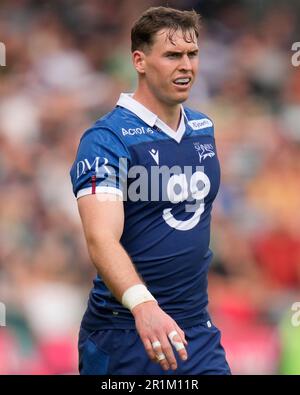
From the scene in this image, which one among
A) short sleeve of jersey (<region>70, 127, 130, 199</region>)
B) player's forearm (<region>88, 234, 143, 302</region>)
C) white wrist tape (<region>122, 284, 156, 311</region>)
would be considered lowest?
white wrist tape (<region>122, 284, 156, 311</region>)

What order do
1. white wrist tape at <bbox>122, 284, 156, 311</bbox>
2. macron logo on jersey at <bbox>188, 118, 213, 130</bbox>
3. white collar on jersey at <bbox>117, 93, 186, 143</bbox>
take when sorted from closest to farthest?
white wrist tape at <bbox>122, 284, 156, 311</bbox>, white collar on jersey at <bbox>117, 93, 186, 143</bbox>, macron logo on jersey at <bbox>188, 118, 213, 130</bbox>

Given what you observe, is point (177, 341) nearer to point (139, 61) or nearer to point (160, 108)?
point (160, 108)

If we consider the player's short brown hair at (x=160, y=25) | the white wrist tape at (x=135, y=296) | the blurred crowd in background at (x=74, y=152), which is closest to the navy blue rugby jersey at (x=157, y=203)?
the player's short brown hair at (x=160, y=25)

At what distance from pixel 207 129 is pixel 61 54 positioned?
4743 millimetres

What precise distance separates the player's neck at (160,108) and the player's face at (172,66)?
0.13ft

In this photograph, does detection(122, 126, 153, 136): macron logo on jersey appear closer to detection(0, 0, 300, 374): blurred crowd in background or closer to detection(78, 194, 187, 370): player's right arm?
detection(78, 194, 187, 370): player's right arm

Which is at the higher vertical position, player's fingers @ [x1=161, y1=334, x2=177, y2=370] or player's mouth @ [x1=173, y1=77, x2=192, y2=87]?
player's mouth @ [x1=173, y1=77, x2=192, y2=87]

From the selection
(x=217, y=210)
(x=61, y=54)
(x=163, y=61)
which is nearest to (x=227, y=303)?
(x=217, y=210)

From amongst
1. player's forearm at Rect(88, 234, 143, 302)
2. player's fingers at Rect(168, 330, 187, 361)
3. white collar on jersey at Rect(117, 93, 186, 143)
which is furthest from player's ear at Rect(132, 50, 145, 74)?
player's fingers at Rect(168, 330, 187, 361)

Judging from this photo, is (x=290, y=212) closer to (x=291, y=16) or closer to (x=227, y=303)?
(x=227, y=303)

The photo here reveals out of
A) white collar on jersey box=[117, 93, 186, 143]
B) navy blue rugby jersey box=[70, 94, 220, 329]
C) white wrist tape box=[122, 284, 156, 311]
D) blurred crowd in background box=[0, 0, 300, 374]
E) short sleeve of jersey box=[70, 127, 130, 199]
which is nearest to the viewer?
white wrist tape box=[122, 284, 156, 311]

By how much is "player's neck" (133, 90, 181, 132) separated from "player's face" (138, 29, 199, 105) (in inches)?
1.5

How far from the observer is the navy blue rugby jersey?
15.2ft

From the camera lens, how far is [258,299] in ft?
27.5
